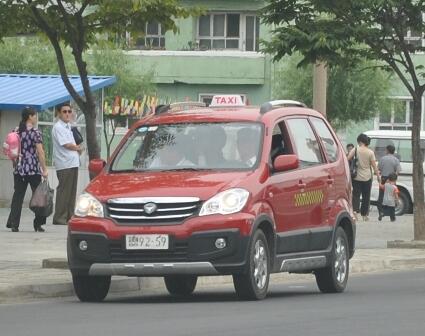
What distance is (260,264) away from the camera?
1447 centimetres

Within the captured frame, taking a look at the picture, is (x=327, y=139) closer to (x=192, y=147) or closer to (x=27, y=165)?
(x=192, y=147)

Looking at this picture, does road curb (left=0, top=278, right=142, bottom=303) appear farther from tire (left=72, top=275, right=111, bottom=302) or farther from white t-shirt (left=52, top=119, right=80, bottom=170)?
white t-shirt (left=52, top=119, right=80, bottom=170)

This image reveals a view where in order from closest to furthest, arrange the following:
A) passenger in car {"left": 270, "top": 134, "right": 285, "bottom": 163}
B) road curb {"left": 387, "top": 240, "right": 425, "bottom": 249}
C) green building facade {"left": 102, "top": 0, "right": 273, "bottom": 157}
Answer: passenger in car {"left": 270, "top": 134, "right": 285, "bottom": 163} → road curb {"left": 387, "top": 240, "right": 425, "bottom": 249} → green building facade {"left": 102, "top": 0, "right": 273, "bottom": 157}

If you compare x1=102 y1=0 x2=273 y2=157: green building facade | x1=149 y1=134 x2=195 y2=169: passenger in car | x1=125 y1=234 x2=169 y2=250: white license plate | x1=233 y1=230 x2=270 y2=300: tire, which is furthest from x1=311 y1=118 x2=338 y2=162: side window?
x1=102 y1=0 x2=273 y2=157: green building facade

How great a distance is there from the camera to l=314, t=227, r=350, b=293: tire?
636 inches

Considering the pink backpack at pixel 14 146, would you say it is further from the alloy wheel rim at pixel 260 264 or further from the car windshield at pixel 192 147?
the alloy wheel rim at pixel 260 264

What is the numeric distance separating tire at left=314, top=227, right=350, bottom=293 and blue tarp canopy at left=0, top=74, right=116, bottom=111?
53.2 feet

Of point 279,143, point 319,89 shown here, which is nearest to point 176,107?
point 279,143

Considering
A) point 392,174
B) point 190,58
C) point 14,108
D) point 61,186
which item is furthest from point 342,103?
point 61,186

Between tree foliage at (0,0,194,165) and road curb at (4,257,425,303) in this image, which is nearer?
road curb at (4,257,425,303)

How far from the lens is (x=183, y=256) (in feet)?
46.1

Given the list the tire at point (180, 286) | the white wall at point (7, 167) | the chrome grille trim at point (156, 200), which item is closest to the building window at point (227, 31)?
the white wall at point (7, 167)

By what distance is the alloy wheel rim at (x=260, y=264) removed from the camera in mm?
14359

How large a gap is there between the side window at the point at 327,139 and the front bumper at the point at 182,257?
2739 millimetres
